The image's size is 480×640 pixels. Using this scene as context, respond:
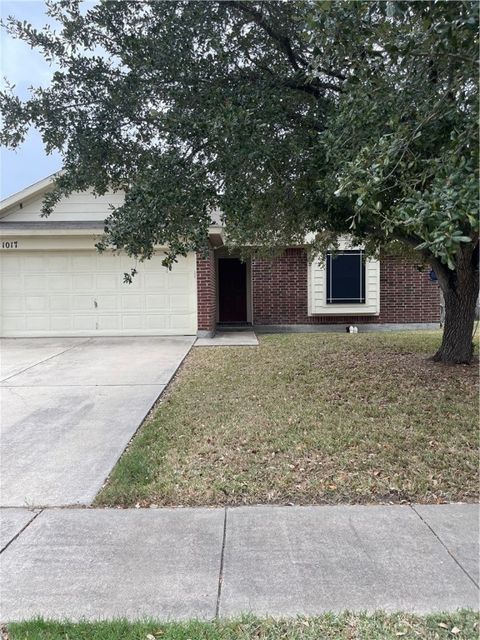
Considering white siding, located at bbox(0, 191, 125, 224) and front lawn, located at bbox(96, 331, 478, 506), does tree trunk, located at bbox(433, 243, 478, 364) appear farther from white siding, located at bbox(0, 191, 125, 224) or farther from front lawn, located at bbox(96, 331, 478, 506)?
white siding, located at bbox(0, 191, 125, 224)

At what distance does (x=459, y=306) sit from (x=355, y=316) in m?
6.23

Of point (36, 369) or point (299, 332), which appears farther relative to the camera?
point (299, 332)

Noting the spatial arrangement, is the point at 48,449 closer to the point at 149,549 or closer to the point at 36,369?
the point at 149,549

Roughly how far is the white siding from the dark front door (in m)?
4.40

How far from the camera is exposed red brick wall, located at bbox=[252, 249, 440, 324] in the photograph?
13820 mm

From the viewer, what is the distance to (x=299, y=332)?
1367 cm

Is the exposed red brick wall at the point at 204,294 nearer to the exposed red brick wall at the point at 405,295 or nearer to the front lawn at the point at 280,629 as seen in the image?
the exposed red brick wall at the point at 405,295

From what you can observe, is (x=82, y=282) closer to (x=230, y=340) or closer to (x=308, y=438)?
(x=230, y=340)

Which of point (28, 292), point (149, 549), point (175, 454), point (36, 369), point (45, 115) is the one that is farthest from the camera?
point (28, 292)

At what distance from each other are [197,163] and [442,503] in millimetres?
3836

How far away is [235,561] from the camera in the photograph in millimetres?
2766

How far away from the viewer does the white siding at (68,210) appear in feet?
40.5

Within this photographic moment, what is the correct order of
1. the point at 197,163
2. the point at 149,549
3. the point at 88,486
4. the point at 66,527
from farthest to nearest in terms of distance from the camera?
the point at 197,163
the point at 88,486
the point at 66,527
the point at 149,549

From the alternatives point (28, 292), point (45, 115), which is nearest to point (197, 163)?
point (45, 115)
